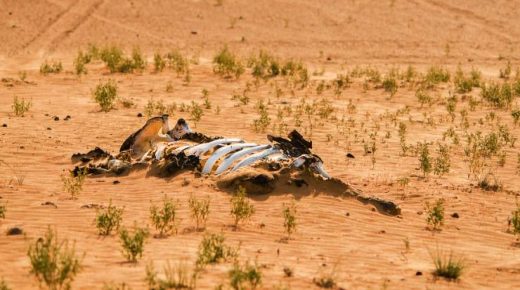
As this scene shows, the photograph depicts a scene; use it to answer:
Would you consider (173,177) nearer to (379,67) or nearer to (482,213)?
(482,213)

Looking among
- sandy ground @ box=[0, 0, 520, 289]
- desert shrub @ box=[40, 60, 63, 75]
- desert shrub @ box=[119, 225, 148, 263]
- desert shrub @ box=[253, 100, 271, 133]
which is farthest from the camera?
desert shrub @ box=[40, 60, 63, 75]

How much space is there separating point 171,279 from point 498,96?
32.1ft

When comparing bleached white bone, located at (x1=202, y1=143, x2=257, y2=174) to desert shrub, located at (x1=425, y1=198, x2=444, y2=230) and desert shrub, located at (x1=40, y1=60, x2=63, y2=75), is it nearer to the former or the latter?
desert shrub, located at (x1=425, y1=198, x2=444, y2=230)

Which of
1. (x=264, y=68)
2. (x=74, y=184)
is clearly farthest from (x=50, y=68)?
(x=74, y=184)

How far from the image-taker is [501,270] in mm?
7656

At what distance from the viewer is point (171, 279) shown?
6.56 m

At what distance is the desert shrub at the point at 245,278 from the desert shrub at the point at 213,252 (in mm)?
413

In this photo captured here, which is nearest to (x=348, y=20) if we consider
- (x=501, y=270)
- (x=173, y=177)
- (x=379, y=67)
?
(x=379, y=67)

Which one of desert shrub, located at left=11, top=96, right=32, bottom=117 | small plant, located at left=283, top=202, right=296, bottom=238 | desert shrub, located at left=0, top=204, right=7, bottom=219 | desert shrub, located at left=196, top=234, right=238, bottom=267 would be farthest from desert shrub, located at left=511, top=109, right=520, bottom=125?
desert shrub, located at left=0, top=204, right=7, bottom=219

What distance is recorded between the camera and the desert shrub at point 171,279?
652 centimetres

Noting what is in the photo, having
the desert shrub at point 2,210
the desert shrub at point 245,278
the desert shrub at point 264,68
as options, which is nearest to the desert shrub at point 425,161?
the desert shrub at point 245,278

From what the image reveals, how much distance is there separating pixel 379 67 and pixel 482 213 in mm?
10294

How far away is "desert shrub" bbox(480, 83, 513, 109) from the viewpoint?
1502 cm

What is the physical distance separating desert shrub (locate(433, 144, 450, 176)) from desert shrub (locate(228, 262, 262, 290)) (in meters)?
4.41
